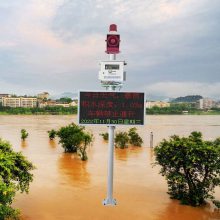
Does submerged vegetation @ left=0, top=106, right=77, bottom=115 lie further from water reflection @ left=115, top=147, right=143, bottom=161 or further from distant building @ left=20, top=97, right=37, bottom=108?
water reflection @ left=115, top=147, right=143, bottom=161

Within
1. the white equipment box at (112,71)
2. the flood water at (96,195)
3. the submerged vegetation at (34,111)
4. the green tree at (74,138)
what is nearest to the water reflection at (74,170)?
the flood water at (96,195)

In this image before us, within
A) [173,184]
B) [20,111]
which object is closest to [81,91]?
[173,184]

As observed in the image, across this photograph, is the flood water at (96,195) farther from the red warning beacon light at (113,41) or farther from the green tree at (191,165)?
the red warning beacon light at (113,41)

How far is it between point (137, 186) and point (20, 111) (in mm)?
102665

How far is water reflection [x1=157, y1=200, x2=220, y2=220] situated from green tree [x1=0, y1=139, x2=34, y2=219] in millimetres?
4247

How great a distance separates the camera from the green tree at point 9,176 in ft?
28.1

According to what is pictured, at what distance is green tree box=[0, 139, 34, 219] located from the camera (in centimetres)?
855

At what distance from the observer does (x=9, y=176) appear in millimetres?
8961

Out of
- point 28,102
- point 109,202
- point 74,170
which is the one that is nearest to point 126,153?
point 74,170

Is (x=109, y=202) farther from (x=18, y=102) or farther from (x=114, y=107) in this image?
(x=18, y=102)

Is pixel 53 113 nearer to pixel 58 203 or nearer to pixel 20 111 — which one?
pixel 20 111

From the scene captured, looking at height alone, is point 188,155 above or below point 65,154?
above

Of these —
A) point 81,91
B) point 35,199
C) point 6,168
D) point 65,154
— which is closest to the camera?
point 6,168

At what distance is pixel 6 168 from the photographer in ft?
29.1
